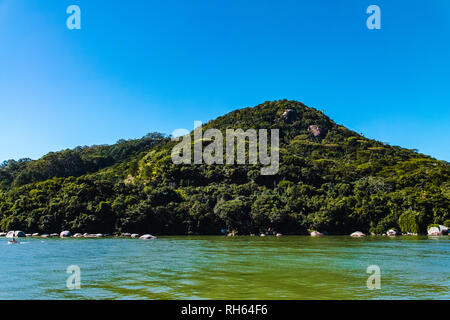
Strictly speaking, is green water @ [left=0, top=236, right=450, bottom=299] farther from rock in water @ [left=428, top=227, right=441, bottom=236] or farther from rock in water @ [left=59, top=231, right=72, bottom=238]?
rock in water @ [left=428, top=227, right=441, bottom=236]

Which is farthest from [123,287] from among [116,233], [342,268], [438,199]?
[438,199]

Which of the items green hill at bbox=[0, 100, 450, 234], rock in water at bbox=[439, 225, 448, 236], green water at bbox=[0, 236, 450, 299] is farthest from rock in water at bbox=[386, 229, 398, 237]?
green water at bbox=[0, 236, 450, 299]

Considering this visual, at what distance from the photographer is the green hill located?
68.9 m

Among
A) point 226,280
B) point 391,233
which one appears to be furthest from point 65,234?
point 391,233

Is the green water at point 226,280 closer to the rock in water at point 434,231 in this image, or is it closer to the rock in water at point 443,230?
the rock in water at point 434,231

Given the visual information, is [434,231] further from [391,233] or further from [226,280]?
[226,280]

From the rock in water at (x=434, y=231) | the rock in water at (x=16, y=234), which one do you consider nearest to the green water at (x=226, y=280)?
the rock in water at (x=16, y=234)

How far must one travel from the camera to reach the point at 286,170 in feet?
318

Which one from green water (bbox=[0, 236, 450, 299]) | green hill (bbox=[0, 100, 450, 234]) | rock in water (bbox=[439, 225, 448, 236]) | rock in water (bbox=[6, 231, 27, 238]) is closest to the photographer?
green water (bbox=[0, 236, 450, 299])

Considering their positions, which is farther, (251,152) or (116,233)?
(251,152)

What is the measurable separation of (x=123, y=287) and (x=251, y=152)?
95074 millimetres

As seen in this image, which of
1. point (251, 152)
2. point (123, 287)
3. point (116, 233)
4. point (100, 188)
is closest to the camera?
point (123, 287)

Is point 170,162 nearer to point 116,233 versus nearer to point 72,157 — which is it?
point 116,233
